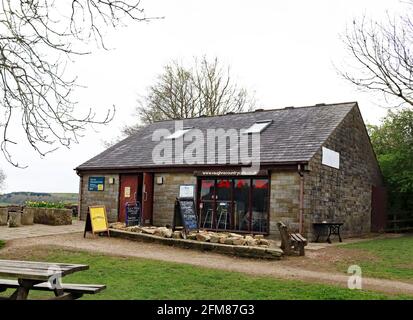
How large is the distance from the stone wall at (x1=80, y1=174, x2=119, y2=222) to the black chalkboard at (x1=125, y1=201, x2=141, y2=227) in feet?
12.2

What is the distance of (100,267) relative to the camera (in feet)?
33.0

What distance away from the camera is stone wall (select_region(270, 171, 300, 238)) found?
15.9m

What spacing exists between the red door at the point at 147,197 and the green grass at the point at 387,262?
8947 millimetres

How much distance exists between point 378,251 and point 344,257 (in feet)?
6.66

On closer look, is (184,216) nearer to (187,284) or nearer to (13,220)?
(187,284)

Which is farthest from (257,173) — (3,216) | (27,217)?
(3,216)

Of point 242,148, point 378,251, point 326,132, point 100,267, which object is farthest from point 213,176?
point 100,267

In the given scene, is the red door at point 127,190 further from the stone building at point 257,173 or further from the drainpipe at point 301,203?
the drainpipe at point 301,203

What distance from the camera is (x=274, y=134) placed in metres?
19.0

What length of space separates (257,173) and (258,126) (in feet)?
14.3

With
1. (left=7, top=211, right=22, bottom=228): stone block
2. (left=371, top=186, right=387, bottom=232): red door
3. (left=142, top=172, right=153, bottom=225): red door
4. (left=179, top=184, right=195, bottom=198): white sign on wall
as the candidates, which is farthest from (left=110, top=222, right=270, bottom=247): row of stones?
(left=371, top=186, right=387, bottom=232): red door

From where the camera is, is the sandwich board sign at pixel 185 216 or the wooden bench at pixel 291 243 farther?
the sandwich board sign at pixel 185 216

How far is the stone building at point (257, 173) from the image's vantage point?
16406mm

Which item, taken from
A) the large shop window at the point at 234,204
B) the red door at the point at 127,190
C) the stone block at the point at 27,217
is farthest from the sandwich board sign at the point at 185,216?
the stone block at the point at 27,217
